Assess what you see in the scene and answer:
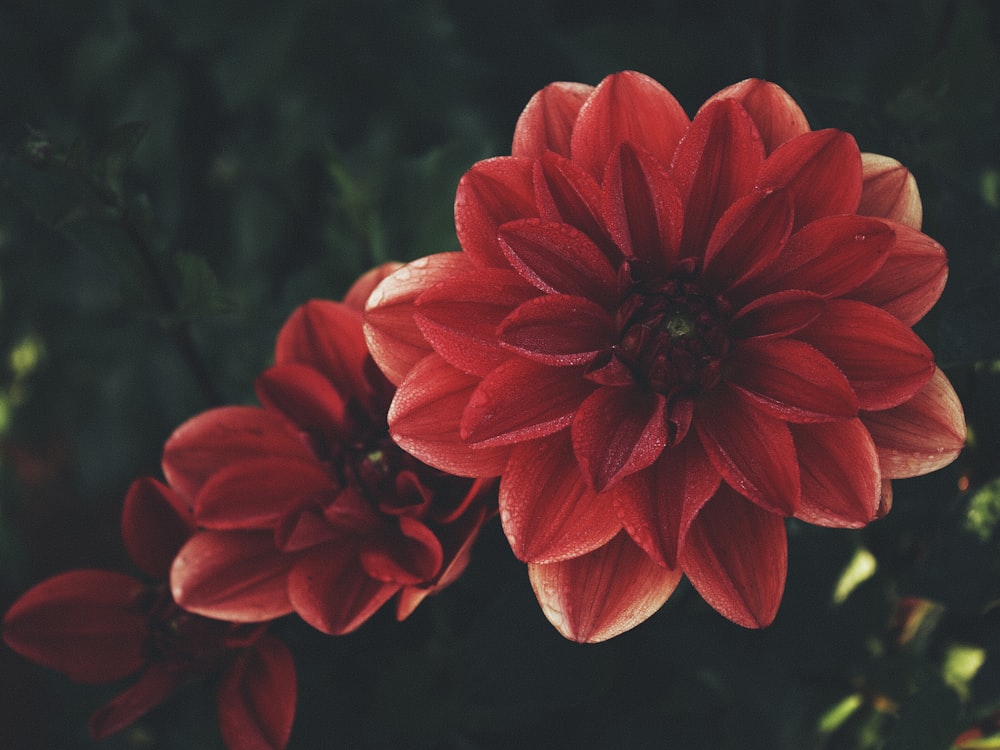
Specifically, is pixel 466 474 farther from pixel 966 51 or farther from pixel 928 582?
pixel 966 51

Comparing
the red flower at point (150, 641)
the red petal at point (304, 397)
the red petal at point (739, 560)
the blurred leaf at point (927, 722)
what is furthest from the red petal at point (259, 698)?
the blurred leaf at point (927, 722)

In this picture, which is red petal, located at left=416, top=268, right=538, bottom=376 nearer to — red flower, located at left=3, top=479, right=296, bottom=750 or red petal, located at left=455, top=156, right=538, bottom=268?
red petal, located at left=455, top=156, right=538, bottom=268

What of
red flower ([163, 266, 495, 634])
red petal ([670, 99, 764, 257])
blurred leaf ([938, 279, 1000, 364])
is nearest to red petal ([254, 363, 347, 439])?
red flower ([163, 266, 495, 634])

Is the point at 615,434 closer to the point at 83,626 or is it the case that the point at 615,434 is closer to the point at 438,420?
the point at 438,420

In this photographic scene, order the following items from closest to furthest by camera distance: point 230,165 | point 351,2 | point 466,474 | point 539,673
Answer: point 466,474 → point 539,673 → point 351,2 → point 230,165

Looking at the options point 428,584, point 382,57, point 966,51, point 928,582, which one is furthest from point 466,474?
point 382,57
